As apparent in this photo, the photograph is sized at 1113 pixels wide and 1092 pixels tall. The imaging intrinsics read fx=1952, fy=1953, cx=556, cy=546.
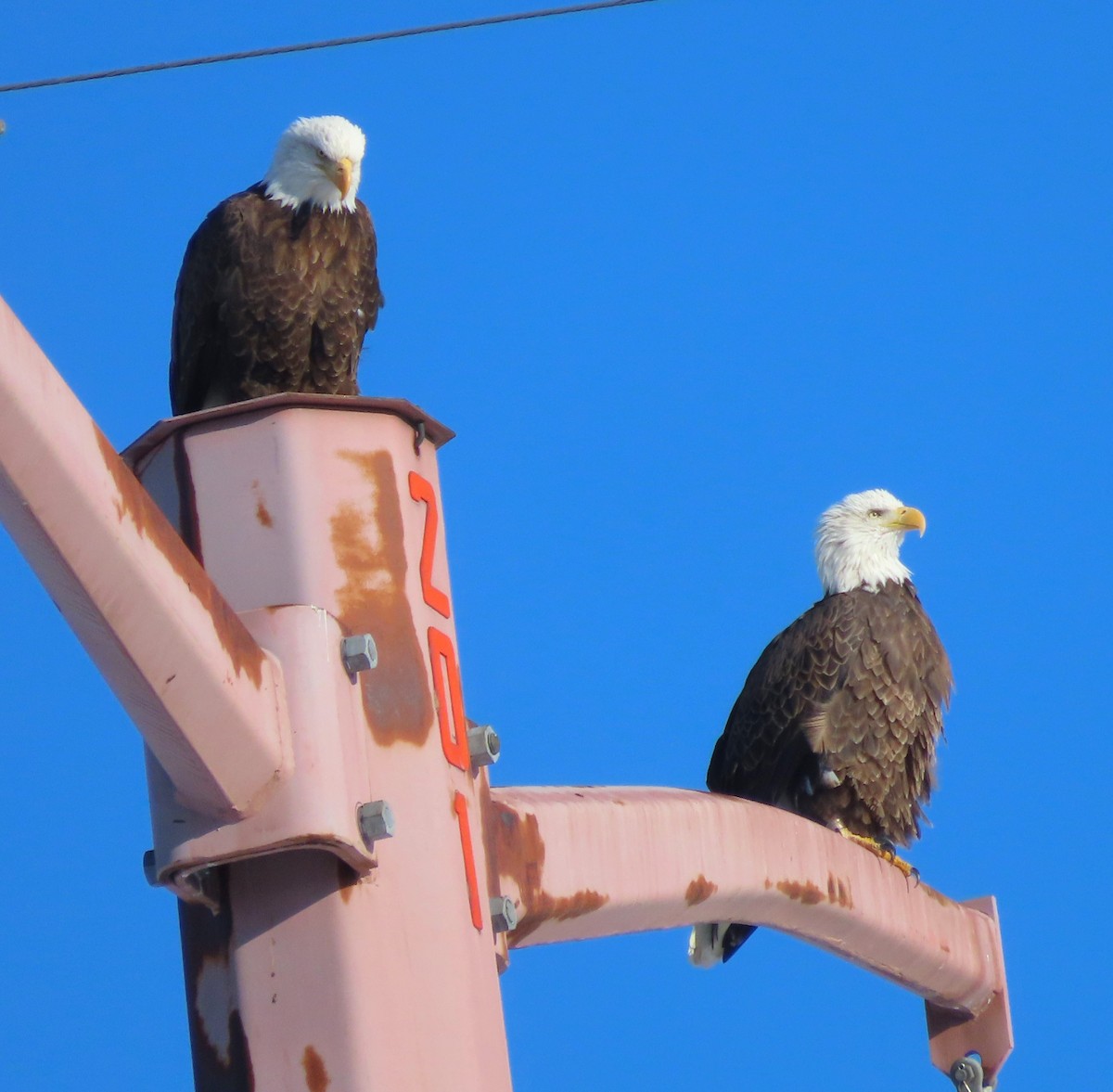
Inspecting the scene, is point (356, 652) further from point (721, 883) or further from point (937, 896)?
point (937, 896)

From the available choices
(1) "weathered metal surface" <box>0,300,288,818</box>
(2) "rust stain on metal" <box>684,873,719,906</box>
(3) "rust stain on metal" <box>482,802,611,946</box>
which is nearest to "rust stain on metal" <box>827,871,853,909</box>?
(2) "rust stain on metal" <box>684,873,719,906</box>

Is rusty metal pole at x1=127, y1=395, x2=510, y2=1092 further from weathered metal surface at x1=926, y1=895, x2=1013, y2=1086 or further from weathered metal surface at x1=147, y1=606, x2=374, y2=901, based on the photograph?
weathered metal surface at x1=926, y1=895, x2=1013, y2=1086

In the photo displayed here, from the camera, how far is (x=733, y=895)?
304cm

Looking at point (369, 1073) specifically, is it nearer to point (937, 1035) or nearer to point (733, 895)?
point (733, 895)

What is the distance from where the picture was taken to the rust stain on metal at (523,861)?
7.41 feet

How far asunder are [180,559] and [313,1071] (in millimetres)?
508

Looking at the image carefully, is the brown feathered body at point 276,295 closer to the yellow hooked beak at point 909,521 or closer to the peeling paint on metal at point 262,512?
the yellow hooked beak at point 909,521

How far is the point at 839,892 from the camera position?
346cm

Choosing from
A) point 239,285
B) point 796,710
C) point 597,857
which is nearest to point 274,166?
point 239,285

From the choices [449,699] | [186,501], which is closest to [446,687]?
[449,699]

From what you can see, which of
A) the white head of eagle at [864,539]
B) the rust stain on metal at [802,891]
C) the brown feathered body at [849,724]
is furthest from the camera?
the white head of eagle at [864,539]

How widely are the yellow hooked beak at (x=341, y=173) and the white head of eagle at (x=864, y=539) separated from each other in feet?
8.36

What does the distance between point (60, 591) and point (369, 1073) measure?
21.4 inches

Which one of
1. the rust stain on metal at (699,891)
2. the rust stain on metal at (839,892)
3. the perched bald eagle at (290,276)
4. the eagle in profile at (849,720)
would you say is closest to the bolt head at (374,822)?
the rust stain on metal at (699,891)
